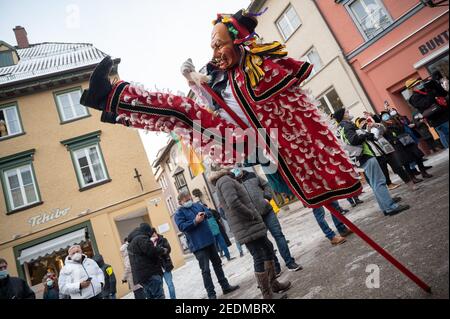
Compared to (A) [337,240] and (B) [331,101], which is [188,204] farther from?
(B) [331,101]

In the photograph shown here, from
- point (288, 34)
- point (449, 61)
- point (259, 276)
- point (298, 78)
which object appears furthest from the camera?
point (288, 34)

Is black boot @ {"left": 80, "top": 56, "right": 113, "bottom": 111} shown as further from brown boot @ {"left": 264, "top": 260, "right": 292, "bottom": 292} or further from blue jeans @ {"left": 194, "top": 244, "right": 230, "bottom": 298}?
blue jeans @ {"left": 194, "top": 244, "right": 230, "bottom": 298}

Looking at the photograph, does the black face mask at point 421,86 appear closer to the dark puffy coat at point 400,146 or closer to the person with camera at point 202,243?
the person with camera at point 202,243

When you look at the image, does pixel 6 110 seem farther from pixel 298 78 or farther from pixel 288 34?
pixel 298 78

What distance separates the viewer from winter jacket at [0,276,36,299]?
3.48 metres

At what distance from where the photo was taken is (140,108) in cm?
125

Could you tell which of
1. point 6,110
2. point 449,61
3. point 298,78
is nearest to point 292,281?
point 298,78

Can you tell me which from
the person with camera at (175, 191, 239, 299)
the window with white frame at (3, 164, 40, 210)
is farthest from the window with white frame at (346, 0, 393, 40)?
the window with white frame at (3, 164, 40, 210)

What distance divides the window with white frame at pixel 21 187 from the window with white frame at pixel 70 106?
241cm

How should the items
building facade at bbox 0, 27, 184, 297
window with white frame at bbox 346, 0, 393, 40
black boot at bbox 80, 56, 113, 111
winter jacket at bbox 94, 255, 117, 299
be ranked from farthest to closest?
building facade at bbox 0, 27, 184, 297 → window with white frame at bbox 346, 0, 393, 40 → winter jacket at bbox 94, 255, 117, 299 → black boot at bbox 80, 56, 113, 111

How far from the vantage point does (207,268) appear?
12.5ft

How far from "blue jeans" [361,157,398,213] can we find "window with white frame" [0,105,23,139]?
472 inches
